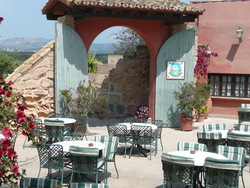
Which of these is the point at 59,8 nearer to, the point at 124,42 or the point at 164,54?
the point at 164,54

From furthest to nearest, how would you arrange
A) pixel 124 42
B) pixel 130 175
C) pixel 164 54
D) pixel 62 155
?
pixel 124 42 < pixel 164 54 < pixel 130 175 < pixel 62 155

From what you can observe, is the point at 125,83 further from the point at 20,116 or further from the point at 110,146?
the point at 20,116

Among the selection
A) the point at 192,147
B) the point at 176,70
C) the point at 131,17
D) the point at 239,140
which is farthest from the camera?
the point at 176,70

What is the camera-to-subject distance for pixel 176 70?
43.6ft

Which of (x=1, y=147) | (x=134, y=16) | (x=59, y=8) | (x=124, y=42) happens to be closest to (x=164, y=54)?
(x=134, y=16)

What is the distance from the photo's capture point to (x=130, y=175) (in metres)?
7.83

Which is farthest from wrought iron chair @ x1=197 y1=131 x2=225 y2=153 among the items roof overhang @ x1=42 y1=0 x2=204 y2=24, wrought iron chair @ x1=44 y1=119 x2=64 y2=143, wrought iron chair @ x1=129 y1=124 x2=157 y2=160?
roof overhang @ x1=42 y1=0 x2=204 y2=24

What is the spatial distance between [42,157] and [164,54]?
23.9 ft

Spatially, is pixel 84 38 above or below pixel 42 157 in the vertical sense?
above

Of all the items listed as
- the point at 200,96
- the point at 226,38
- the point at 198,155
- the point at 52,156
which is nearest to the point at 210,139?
the point at 198,155

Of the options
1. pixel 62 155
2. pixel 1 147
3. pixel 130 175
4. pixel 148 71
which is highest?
pixel 148 71

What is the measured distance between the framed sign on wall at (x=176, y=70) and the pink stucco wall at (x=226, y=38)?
2875mm

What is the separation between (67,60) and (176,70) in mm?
3551

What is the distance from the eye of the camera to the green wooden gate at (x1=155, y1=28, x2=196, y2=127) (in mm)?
13250
